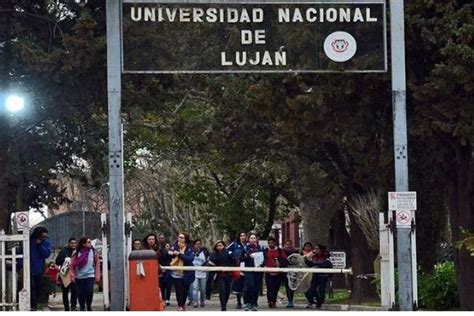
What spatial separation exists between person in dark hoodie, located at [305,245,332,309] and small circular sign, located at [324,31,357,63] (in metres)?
7.62

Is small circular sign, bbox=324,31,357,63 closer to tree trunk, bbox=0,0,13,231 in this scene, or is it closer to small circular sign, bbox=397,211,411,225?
small circular sign, bbox=397,211,411,225

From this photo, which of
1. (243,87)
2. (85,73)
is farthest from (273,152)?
(85,73)

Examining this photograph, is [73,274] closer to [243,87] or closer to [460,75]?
[243,87]

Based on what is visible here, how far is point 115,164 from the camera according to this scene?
776 inches

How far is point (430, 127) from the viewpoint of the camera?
71.5ft

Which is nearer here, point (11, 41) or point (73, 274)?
point (73, 274)

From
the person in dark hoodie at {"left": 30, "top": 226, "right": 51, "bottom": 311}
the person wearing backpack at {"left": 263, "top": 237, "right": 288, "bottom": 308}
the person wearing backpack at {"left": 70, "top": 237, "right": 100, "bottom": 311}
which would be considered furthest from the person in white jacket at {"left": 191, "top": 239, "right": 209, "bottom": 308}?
the person in dark hoodie at {"left": 30, "top": 226, "right": 51, "bottom": 311}

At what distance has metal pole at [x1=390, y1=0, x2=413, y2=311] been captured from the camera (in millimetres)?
19641

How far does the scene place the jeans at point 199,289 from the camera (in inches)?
1026

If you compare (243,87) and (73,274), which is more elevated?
(243,87)

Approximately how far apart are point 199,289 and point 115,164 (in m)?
7.46

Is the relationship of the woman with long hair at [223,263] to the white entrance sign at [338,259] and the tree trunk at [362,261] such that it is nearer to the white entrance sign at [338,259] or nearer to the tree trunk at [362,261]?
the white entrance sign at [338,259]

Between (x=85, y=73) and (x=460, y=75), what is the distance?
7.96 metres

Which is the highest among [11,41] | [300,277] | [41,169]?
[11,41]
